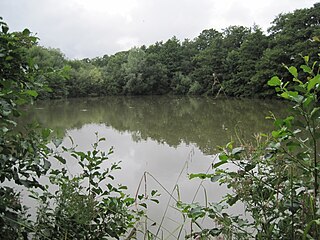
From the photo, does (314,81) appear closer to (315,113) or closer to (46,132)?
(315,113)

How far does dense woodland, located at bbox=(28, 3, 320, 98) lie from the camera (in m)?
21.6

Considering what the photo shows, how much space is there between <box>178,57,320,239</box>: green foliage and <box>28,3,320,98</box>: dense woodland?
18.6 meters

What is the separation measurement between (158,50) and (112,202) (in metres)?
41.8

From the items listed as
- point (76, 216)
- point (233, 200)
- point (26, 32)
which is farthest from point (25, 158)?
point (233, 200)

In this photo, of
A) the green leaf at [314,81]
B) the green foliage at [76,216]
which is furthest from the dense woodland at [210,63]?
the green leaf at [314,81]

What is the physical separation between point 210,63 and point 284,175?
103 ft

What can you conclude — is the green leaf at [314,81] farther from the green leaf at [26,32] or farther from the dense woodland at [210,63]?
the dense woodland at [210,63]

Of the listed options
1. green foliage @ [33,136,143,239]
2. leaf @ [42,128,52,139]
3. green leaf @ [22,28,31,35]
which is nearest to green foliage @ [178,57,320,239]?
green foliage @ [33,136,143,239]

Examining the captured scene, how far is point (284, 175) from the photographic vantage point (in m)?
1.09

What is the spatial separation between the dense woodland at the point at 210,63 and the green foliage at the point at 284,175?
18.6 meters

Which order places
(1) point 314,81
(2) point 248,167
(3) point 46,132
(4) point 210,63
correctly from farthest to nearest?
1. (4) point 210,63
2. (3) point 46,132
3. (2) point 248,167
4. (1) point 314,81

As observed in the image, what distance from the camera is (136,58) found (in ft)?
122

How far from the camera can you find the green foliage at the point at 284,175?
36.3 inches

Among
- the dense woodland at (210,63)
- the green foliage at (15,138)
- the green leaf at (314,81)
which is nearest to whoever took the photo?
the green leaf at (314,81)
